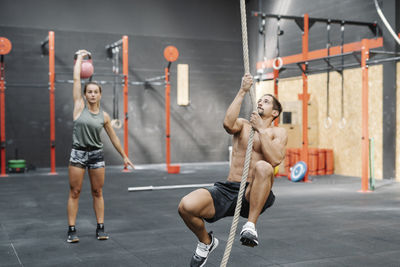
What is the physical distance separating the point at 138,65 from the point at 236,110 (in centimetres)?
862

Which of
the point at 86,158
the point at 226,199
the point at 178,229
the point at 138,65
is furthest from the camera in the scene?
the point at 138,65

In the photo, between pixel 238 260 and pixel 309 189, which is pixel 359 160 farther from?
pixel 238 260

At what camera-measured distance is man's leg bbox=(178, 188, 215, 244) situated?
274 cm

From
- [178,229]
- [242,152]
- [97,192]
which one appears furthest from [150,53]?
[242,152]

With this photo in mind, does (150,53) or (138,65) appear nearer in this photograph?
(138,65)

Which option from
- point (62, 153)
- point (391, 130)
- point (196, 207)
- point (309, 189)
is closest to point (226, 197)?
point (196, 207)

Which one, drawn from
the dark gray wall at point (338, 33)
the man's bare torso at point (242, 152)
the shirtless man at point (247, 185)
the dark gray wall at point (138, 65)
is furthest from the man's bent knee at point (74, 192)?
the dark gray wall at point (138, 65)

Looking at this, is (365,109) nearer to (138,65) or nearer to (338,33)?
(338,33)

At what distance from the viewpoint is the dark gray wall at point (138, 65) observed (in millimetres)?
9977

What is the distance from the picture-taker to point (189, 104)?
11641 mm

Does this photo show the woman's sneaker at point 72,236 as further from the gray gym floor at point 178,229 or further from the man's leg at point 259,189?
the man's leg at point 259,189

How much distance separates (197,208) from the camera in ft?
9.01

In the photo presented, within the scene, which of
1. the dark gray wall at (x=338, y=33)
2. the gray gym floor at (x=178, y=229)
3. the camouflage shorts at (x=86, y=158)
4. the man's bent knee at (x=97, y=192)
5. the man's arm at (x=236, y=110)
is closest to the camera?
the man's arm at (x=236, y=110)

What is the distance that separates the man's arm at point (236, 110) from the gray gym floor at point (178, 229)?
957mm
